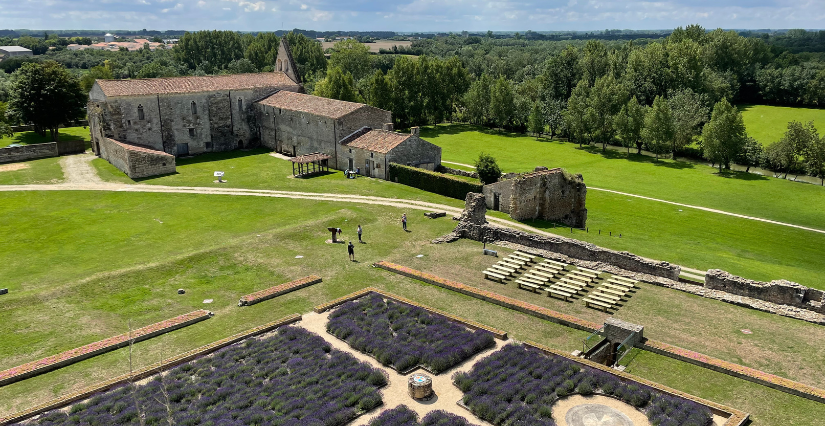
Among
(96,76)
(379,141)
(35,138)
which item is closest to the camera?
(379,141)

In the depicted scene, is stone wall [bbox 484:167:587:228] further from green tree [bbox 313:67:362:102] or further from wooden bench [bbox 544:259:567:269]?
green tree [bbox 313:67:362:102]

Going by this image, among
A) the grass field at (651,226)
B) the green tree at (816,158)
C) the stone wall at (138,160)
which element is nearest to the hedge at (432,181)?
the grass field at (651,226)

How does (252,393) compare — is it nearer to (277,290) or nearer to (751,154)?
(277,290)

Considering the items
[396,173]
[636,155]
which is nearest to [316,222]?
[396,173]

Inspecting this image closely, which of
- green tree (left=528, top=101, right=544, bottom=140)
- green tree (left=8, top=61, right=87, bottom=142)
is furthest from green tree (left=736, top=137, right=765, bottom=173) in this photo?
green tree (left=8, top=61, right=87, bottom=142)

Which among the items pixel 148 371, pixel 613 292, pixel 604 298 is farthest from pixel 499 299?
pixel 148 371
